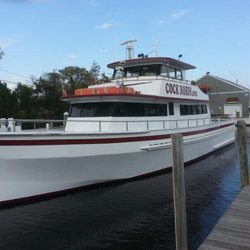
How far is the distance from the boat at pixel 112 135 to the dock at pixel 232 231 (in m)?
4.71

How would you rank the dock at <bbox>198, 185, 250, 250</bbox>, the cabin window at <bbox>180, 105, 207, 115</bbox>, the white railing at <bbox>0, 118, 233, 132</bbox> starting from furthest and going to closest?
the cabin window at <bbox>180, 105, 207, 115</bbox> → the white railing at <bbox>0, 118, 233, 132</bbox> → the dock at <bbox>198, 185, 250, 250</bbox>

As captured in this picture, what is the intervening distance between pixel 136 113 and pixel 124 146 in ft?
6.37

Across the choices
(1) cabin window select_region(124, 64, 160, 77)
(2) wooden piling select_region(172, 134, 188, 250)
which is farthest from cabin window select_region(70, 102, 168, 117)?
(2) wooden piling select_region(172, 134, 188, 250)

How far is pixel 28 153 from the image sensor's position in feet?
32.3

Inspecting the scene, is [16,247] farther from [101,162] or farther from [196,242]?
[101,162]

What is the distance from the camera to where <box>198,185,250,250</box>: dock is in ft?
19.5

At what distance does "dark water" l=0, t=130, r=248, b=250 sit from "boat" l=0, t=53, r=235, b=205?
1.80ft

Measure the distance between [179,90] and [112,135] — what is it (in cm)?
564

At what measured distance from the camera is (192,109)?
17.6 metres

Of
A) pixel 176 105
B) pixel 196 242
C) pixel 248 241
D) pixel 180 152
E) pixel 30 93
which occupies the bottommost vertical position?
pixel 196 242

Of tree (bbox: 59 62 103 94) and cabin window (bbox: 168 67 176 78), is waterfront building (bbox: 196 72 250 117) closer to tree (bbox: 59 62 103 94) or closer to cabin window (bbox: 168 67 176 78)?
tree (bbox: 59 62 103 94)

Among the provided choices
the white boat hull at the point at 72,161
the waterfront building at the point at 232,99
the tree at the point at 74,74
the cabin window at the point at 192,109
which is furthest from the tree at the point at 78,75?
the white boat hull at the point at 72,161

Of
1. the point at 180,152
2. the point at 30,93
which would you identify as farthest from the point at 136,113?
the point at 30,93

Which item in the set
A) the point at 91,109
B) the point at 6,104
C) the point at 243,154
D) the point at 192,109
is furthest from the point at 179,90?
the point at 6,104
